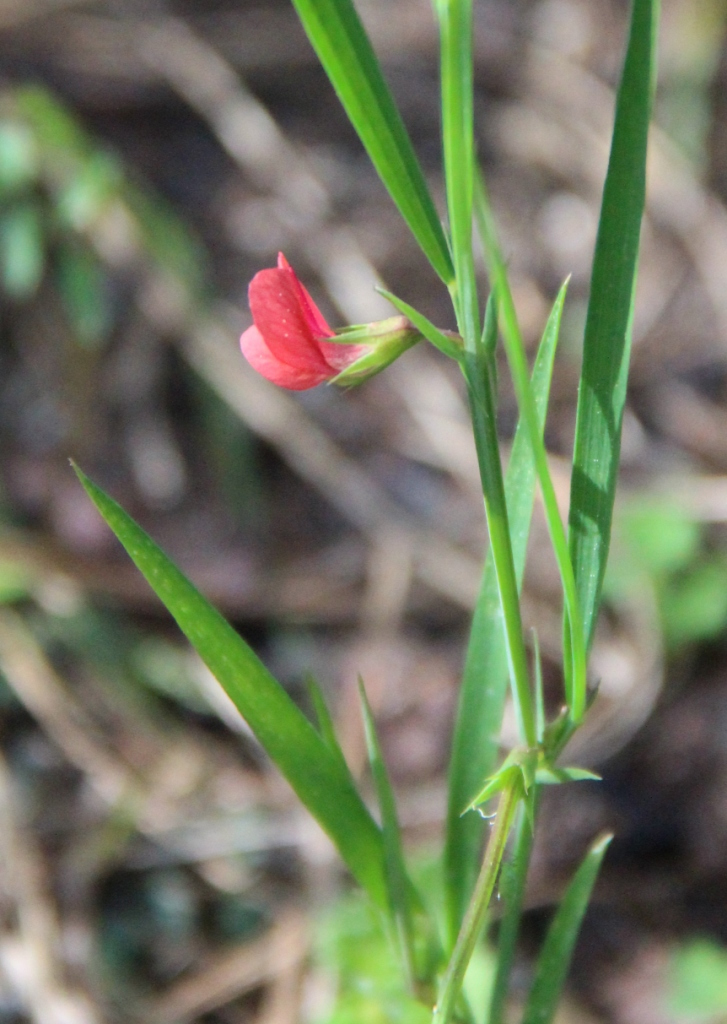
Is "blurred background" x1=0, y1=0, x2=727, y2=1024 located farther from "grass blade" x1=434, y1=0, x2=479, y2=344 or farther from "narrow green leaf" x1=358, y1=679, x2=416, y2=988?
"grass blade" x1=434, y1=0, x2=479, y2=344

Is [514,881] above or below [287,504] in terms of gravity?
above

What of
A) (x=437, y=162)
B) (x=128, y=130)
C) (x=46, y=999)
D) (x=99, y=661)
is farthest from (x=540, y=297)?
(x=46, y=999)

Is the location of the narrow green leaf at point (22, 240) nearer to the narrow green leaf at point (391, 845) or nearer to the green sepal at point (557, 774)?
the narrow green leaf at point (391, 845)

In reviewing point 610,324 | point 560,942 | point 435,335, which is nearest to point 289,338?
point 435,335

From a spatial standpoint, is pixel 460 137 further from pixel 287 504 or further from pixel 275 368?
pixel 287 504

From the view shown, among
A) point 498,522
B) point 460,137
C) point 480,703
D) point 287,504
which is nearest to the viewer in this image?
point 460,137

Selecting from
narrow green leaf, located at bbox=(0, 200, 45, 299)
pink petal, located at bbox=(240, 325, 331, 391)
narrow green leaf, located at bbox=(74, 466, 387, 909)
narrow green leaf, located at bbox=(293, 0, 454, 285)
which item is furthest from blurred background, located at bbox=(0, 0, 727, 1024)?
narrow green leaf, located at bbox=(293, 0, 454, 285)
